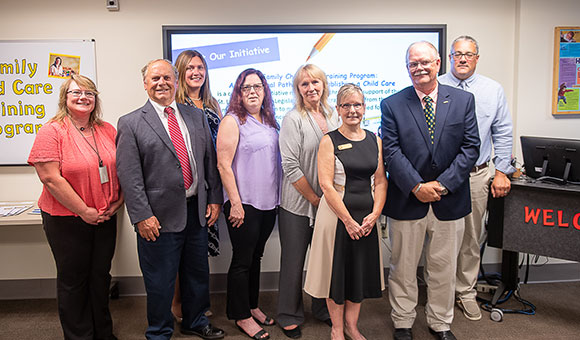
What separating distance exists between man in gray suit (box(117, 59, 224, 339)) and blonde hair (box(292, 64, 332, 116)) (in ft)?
1.89

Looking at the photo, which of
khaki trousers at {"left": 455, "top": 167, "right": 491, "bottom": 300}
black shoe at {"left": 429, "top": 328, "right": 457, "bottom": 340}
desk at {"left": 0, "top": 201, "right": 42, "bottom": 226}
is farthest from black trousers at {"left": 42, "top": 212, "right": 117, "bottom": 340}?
khaki trousers at {"left": 455, "top": 167, "right": 491, "bottom": 300}

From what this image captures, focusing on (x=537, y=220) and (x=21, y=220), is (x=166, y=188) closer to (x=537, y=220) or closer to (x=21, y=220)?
(x=21, y=220)

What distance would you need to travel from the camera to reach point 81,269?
227cm

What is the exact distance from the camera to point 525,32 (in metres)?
3.17

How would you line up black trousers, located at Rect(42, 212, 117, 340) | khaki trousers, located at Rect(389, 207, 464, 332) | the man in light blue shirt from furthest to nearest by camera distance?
the man in light blue shirt, khaki trousers, located at Rect(389, 207, 464, 332), black trousers, located at Rect(42, 212, 117, 340)

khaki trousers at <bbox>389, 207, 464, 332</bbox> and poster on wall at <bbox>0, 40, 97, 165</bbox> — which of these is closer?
khaki trousers at <bbox>389, 207, 464, 332</bbox>

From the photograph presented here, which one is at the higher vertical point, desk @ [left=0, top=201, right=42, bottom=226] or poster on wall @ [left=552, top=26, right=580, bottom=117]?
poster on wall @ [left=552, top=26, right=580, bottom=117]

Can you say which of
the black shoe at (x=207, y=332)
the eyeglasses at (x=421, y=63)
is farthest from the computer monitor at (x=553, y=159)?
the black shoe at (x=207, y=332)

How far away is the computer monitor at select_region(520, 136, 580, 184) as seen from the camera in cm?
259

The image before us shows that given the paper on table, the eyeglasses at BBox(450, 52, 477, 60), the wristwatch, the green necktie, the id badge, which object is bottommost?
the paper on table

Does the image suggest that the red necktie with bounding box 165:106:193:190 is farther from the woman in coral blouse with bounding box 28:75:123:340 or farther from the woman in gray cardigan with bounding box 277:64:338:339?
the woman in gray cardigan with bounding box 277:64:338:339

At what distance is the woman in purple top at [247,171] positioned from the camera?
2396 millimetres

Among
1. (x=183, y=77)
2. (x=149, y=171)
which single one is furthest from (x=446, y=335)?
(x=183, y=77)

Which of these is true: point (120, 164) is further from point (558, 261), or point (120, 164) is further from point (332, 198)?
point (558, 261)
